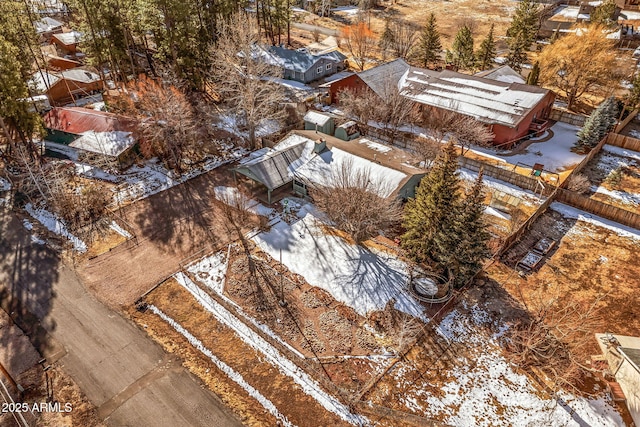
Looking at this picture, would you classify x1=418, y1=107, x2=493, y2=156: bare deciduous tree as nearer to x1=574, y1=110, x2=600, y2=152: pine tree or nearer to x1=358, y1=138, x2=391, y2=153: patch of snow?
x1=358, y1=138, x2=391, y2=153: patch of snow

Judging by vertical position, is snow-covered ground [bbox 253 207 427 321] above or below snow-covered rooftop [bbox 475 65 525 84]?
below

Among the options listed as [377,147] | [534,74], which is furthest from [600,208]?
[534,74]

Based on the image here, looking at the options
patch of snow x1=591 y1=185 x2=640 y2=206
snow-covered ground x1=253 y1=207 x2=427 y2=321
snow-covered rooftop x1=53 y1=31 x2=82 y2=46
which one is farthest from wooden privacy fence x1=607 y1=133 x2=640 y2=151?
snow-covered rooftop x1=53 y1=31 x2=82 y2=46

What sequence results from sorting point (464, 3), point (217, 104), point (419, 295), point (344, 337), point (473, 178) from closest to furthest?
point (344, 337)
point (419, 295)
point (473, 178)
point (217, 104)
point (464, 3)

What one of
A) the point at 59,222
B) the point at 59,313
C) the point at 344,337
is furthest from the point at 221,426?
the point at 59,222

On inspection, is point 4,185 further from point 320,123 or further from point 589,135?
point 589,135

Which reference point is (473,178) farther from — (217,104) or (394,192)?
(217,104)

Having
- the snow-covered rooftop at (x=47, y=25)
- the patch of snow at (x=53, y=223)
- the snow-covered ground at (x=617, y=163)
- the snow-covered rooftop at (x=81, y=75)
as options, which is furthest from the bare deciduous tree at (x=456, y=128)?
the snow-covered rooftop at (x=47, y=25)

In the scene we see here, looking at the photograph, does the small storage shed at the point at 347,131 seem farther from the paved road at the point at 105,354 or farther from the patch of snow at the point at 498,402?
the paved road at the point at 105,354
